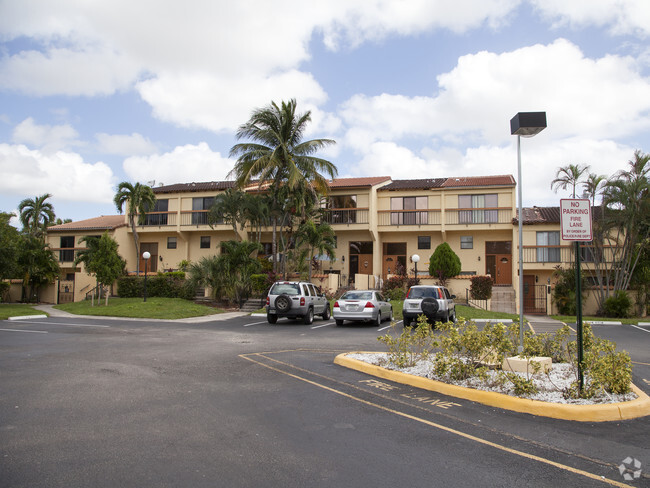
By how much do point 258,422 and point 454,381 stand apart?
3.39m

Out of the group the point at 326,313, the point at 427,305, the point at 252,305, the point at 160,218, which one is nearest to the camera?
the point at 427,305

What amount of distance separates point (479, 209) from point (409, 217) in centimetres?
446

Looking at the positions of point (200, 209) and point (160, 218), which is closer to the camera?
point (200, 209)

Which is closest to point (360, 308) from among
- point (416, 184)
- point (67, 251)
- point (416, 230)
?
point (416, 230)

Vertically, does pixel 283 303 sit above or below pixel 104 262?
below

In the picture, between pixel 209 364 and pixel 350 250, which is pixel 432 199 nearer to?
pixel 350 250

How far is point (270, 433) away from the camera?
17.6 feet

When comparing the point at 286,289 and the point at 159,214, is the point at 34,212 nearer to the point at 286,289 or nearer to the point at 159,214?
the point at 159,214

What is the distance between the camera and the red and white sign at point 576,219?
6.95 meters

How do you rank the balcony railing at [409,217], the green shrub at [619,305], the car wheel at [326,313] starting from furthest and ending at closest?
1. the balcony railing at [409,217]
2. the green shrub at [619,305]
3. the car wheel at [326,313]

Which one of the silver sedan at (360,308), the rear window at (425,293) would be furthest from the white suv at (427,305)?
the silver sedan at (360,308)

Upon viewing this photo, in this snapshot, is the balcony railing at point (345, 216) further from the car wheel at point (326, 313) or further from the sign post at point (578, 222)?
the sign post at point (578, 222)

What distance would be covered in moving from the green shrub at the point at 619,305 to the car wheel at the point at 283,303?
1757 centimetres

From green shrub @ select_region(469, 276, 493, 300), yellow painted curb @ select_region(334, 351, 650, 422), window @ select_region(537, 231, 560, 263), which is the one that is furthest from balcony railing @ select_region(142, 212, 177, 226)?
yellow painted curb @ select_region(334, 351, 650, 422)
